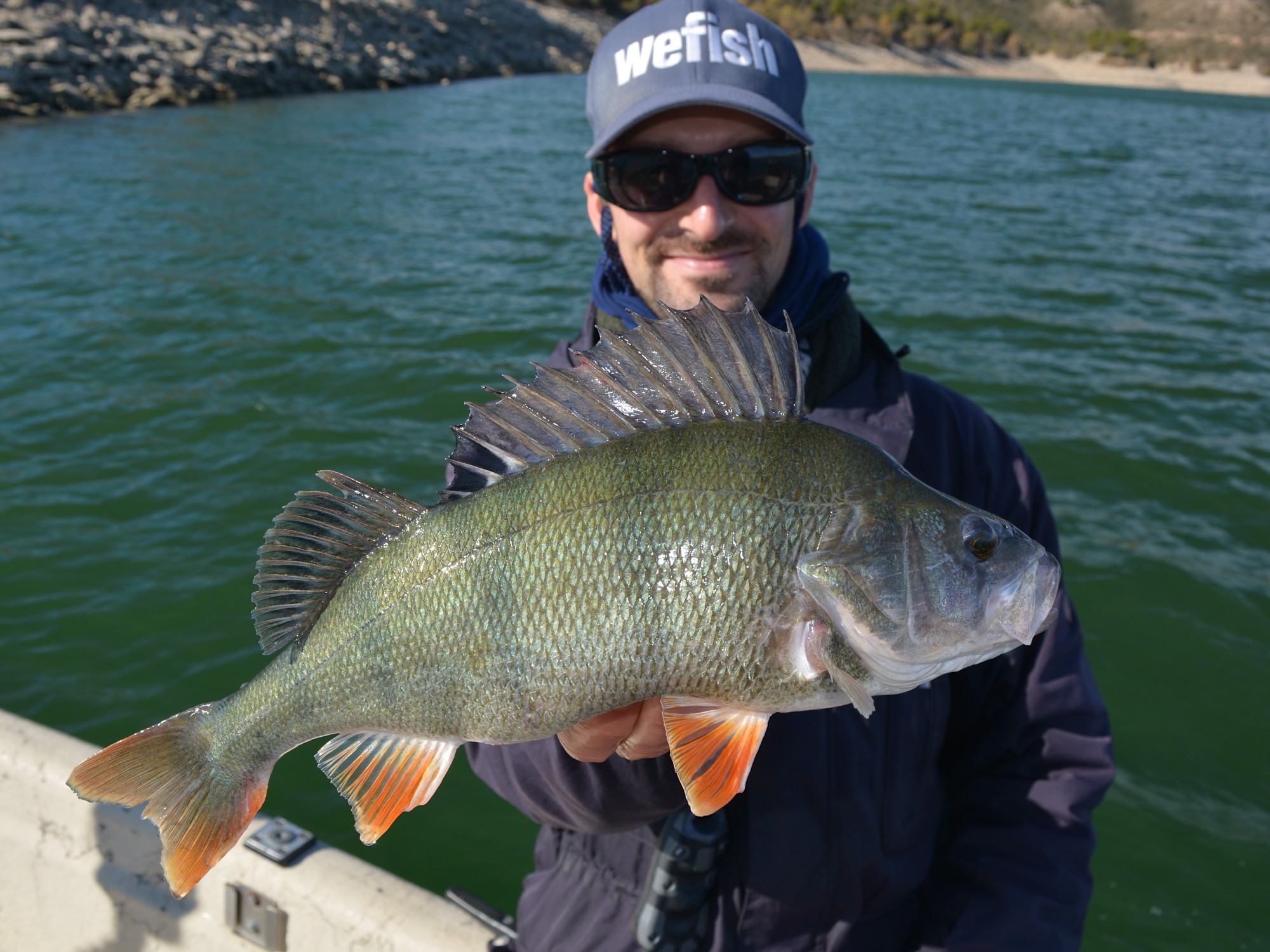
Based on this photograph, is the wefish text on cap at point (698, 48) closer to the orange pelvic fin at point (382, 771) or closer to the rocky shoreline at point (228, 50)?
the orange pelvic fin at point (382, 771)

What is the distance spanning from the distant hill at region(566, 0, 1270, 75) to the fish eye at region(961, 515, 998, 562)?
78620 millimetres

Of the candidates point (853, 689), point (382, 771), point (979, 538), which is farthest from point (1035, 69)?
point (382, 771)

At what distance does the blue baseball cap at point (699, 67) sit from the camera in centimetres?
283

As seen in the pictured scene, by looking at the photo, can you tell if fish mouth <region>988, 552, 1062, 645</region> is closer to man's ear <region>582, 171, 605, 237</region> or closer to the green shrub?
man's ear <region>582, 171, 605, 237</region>

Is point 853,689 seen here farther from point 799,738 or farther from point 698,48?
point 698,48

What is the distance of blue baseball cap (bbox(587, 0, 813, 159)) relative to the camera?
283 cm

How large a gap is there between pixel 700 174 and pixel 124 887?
3.18 metres

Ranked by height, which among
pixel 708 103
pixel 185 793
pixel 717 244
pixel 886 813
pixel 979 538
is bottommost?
pixel 886 813

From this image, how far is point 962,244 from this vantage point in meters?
13.8

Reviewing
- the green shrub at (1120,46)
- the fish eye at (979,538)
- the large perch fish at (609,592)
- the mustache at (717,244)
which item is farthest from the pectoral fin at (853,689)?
the green shrub at (1120,46)

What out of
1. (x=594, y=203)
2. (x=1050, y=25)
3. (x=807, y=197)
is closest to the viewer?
(x=807, y=197)

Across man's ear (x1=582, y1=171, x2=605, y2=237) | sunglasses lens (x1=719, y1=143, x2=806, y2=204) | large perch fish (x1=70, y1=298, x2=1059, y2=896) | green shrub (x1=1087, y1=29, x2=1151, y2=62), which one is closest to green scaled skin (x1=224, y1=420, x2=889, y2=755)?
large perch fish (x1=70, y1=298, x2=1059, y2=896)

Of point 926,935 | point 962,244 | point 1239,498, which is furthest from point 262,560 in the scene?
point 962,244

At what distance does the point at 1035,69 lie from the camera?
74750mm
